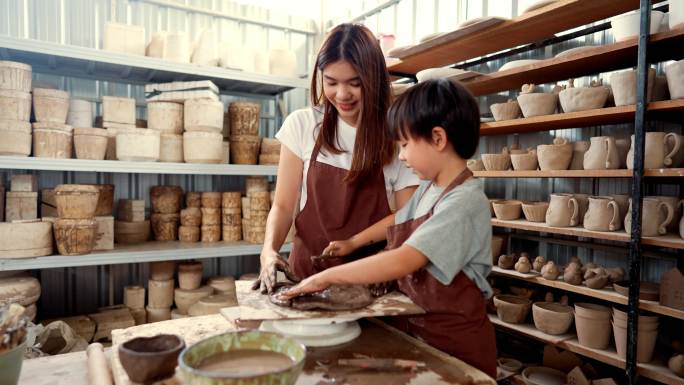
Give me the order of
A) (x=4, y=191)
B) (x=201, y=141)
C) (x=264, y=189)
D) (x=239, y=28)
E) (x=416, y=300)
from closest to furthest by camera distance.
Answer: (x=416, y=300), (x=4, y=191), (x=201, y=141), (x=264, y=189), (x=239, y=28)

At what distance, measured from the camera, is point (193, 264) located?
3896mm

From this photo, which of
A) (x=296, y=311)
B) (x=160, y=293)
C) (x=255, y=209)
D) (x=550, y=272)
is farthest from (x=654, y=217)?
(x=160, y=293)

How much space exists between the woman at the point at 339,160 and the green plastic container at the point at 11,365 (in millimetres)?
755

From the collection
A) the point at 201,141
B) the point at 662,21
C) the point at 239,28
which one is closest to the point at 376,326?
the point at 662,21

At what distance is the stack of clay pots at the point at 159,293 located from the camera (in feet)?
12.0

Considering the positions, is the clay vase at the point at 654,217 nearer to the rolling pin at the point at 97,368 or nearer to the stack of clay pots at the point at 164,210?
the rolling pin at the point at 97,368

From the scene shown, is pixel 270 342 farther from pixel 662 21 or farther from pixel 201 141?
pixel 201 141

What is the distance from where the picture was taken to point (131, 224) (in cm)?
367

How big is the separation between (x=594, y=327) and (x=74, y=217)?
3.21 m

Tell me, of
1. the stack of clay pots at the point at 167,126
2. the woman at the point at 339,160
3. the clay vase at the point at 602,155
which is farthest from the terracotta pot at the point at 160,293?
the clay vase at the point at 602,155

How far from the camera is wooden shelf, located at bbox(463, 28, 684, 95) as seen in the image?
212 cm

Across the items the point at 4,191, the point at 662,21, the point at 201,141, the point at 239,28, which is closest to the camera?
the point at 662,21

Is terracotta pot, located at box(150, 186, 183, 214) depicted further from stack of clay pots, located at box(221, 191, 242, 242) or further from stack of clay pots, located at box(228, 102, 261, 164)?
stack of clay pots, located at box(228, 102, 261, 164)

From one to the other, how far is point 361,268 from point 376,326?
0.30m
